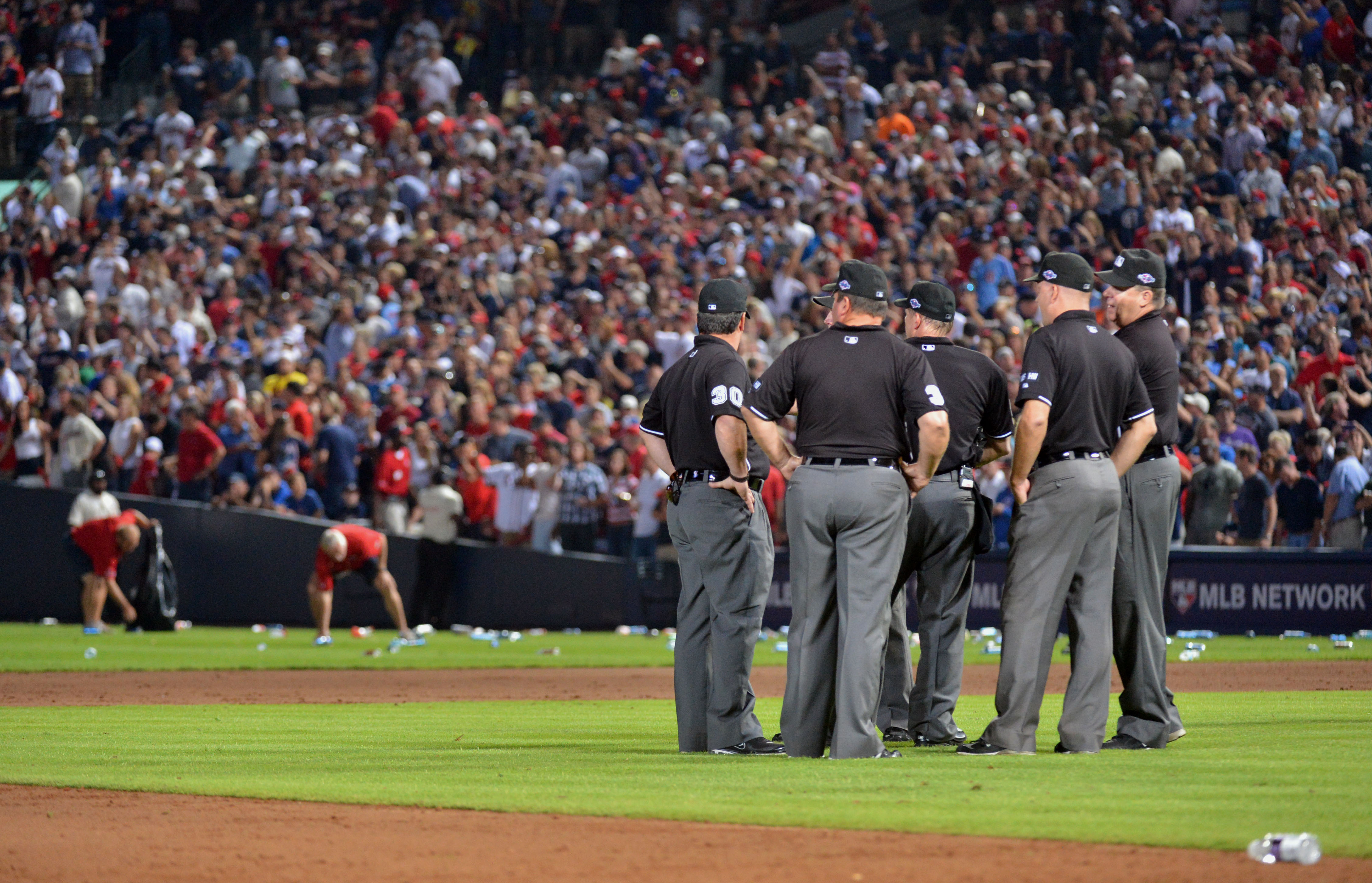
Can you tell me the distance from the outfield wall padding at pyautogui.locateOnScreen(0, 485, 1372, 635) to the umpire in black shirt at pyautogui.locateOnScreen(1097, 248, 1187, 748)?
10.9m

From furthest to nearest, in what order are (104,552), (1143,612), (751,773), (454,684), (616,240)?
1. (616,240)
2. (104,552)
3. (454,684)
4. (1143,612)
5. (751,773)

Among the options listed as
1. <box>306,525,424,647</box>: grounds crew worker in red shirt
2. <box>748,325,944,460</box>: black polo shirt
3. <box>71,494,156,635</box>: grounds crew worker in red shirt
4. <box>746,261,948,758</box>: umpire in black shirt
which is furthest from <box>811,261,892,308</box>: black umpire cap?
<box>71,494,156,635</box>: grounds crew worker in red shirt

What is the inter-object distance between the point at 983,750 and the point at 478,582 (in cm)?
1507

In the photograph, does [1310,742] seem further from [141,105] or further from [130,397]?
[141,105]

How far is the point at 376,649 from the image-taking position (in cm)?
2028

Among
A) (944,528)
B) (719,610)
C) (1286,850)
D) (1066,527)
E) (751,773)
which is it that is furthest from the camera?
(944,528)

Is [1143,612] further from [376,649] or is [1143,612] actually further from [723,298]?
[376,649]

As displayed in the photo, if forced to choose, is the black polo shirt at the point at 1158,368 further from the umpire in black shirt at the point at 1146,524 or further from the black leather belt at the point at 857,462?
the black leather belt at the point at 857,462

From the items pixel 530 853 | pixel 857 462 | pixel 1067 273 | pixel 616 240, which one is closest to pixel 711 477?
pixel 857 462

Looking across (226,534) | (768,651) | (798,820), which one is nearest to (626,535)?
(768,651)

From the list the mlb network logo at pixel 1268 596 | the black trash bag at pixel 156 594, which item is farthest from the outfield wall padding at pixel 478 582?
the black trash bag at pixel 156 594

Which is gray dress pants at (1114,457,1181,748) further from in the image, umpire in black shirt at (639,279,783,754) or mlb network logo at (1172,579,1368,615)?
mlb network logo at (1172,579,1368,615)

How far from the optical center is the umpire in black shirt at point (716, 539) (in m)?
9.30

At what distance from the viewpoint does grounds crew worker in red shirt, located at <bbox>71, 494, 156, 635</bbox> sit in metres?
22.2
